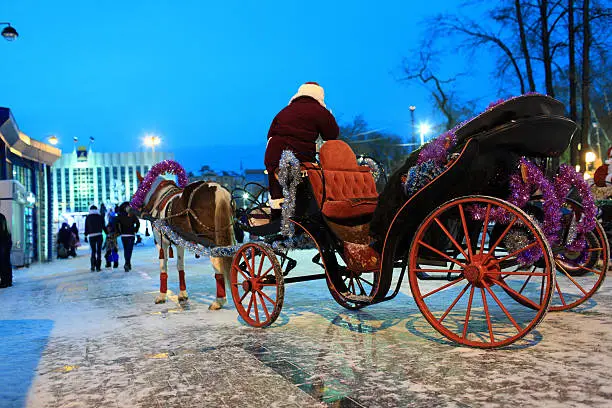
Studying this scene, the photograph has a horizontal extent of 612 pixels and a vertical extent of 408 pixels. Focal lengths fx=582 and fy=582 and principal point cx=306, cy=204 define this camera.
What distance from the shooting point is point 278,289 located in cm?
597

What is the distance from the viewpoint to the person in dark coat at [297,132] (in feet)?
21.5

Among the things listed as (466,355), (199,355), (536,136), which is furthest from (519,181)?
(199,355)

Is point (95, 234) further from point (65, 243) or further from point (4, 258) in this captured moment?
point (65, 243)

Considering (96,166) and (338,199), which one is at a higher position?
(96,166)

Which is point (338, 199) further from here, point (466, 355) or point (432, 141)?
point (466, 355)

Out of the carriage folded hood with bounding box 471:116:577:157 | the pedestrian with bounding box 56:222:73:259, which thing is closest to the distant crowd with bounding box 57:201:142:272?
the pedestrian with bounding box 56:222:73:259

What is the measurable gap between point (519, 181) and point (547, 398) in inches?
70.4

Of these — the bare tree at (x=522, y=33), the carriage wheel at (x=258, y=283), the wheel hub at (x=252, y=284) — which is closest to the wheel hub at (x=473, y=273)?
the carriage wheel at (x=258, y=283)

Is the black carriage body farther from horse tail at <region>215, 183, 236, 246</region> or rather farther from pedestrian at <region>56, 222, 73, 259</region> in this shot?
pedestrian at <region>56, 222, 73, 259</region>

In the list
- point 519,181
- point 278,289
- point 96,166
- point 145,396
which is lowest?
point 145,396

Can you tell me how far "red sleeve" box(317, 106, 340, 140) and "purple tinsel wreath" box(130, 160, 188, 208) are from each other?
338cm

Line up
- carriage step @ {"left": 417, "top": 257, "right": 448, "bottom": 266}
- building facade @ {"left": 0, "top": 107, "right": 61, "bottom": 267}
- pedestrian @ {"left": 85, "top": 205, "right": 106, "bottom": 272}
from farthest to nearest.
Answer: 1. building facade @ {"left": 0, "top": 107, "right": 61, "bottom": 267}
2. pedestrian @ {"left": 85, "top": 205, "right": 106, "bottom": 272}
3. carriage step @ {"left": 417, "top": 257, "right": 448, "bottom": 266}

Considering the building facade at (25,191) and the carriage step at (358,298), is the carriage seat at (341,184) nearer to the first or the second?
the carriage step at (358,298)

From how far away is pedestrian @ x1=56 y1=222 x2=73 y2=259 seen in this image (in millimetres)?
25078
